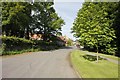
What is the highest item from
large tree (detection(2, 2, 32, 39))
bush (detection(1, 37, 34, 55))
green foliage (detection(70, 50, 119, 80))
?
large tree (detection(2, 2, 32, 39))

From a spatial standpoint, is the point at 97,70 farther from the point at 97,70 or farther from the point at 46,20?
the point at 46,20

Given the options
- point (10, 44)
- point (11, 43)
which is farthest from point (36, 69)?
point (11, 43)

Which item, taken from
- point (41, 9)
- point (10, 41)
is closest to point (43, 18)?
point (41, 9)

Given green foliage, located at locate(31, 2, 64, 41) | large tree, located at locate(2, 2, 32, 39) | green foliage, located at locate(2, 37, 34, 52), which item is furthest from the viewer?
green foliage, located at locate(31, 2, 64, 41)

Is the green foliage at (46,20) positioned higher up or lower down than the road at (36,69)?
higher up

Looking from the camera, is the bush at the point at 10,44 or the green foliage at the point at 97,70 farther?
the bush at the point at 10,44

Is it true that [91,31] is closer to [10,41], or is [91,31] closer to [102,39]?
[102,39]

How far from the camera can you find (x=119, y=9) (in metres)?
44.3

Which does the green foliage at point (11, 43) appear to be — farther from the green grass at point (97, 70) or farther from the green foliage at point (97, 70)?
the green grass at point (97, 70)

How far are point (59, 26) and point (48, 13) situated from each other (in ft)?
23.1

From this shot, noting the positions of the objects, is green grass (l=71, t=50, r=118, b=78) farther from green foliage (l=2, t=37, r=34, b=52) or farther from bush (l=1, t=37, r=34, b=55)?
green foliage (l=2, t=37, r=34, b=52)

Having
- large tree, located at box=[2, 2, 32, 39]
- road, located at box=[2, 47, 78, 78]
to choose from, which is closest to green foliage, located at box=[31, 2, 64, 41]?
large tree, located at box=[2, 2, 32, 39]

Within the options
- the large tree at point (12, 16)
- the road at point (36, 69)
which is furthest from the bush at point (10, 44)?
the road at point (36, 69)

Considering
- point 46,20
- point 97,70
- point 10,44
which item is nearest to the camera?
point 97,70
